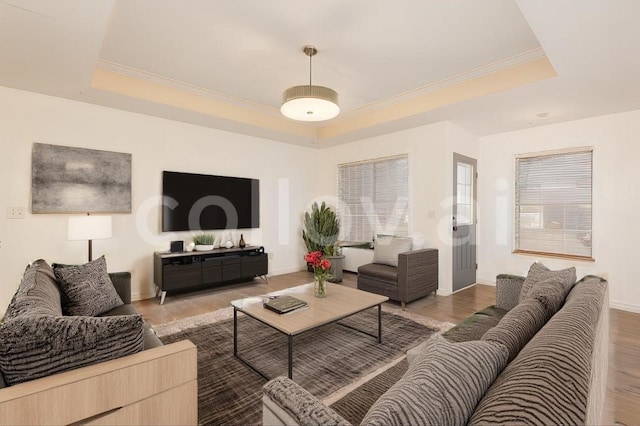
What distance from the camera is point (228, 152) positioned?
4996mm

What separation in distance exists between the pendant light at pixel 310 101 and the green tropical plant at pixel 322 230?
285 centimetres

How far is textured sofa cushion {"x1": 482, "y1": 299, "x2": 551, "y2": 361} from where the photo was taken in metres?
1.11

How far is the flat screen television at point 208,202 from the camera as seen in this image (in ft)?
14.3

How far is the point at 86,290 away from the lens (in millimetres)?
2139

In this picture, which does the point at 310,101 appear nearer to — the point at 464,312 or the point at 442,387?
the point at 442,387

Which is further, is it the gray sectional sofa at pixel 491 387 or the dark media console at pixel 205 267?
the dark media console at pixel 205 267

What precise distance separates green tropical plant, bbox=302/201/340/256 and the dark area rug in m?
2.44

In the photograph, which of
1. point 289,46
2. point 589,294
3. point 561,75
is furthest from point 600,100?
point 289,46

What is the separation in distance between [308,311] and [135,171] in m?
3.18

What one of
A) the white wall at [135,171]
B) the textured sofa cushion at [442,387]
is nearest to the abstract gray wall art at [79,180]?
the white wall at [135,171]

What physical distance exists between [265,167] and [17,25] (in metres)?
3.52

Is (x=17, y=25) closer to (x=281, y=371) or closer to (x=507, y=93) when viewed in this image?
(x=281, y=371)

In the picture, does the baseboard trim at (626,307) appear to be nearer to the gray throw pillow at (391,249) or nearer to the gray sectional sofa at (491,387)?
the gray throw pillow at (391,249)

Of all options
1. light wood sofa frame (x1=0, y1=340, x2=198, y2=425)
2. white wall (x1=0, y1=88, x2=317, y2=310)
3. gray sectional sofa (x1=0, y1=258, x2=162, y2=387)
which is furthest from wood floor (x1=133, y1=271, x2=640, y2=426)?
gray sectional sofa (x1=0, y1=258, x2=162, y2=387)
